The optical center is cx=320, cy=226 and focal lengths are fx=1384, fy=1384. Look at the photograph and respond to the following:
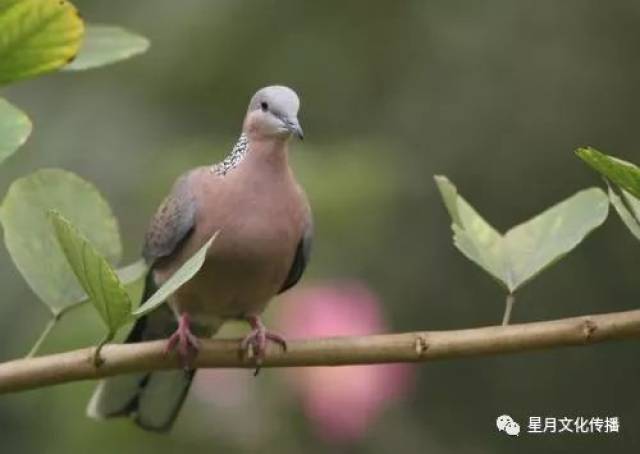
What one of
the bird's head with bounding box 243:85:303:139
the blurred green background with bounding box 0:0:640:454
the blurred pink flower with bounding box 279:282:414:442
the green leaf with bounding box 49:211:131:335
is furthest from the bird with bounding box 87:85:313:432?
the blurred green background with bounding box 0:0:640:454

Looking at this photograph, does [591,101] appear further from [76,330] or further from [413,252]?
[76,330]

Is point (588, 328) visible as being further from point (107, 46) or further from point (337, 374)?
point (337, 374)

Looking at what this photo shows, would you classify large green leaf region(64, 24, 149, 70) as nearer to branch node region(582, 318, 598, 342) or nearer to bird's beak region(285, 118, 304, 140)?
bird's beak region(285, 118, 304, 140)

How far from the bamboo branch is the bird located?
0.25m

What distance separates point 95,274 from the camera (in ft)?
2.92

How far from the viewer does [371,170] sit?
2.49 m

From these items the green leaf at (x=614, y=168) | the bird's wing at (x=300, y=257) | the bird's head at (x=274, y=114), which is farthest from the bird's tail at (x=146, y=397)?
the green leaf at (x=614, y=168)

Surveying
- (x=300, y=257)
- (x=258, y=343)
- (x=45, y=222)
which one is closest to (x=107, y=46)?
(x=45, y=222)

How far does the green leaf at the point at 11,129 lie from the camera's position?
92 centimetres

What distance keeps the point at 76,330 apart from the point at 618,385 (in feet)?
5.89

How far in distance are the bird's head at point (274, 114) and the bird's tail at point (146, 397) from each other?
0.27m

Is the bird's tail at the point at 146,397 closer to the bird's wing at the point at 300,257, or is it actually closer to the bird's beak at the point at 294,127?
the bird's wing at the point at 300,257

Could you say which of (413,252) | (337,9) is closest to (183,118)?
(337,9)

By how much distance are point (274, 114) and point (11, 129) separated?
432 mm
